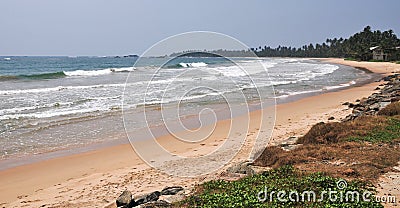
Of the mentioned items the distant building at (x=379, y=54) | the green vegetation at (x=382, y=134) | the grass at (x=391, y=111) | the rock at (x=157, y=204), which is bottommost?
the rock at (x=157, y=204)

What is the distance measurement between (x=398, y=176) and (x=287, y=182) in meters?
2.04

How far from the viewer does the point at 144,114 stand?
16.6 meters

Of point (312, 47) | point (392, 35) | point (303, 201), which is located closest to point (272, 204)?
point (303, 201)

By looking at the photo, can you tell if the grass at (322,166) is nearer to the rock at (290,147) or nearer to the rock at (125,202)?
the rock at (290,147)

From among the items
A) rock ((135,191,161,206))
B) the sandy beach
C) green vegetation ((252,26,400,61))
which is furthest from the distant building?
rock ((135,191,161,206))

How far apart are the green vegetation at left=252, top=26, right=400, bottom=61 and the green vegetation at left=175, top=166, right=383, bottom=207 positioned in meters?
7.97

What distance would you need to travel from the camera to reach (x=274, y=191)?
5.58m

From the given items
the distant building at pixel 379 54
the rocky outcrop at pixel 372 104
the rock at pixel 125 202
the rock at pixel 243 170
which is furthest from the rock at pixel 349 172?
the distant building at pixel 379 54

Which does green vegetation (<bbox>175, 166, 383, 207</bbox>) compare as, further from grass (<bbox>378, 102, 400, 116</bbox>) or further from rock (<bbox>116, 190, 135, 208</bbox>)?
grass (<bbox>378, 102, 400, 116</bbox>)

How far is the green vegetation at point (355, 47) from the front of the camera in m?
77.9

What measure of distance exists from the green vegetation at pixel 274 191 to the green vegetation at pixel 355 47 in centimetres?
797

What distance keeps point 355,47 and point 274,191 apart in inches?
3843

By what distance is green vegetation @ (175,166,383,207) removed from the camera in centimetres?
515

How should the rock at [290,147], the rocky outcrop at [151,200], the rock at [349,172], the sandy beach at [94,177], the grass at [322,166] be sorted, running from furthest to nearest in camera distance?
1. the rock at [290,147]
2. the sandy beach at [94,177]
3. the rock at [349,172]
4. the rocky outcrop at [151,200]
5. the grass at [322,166]
